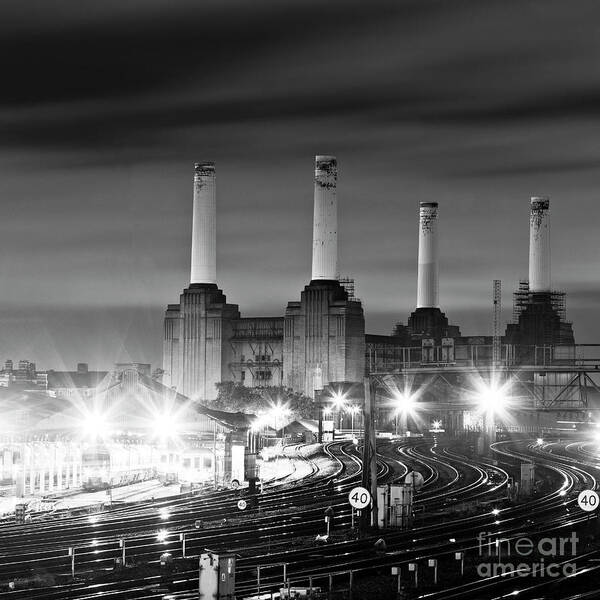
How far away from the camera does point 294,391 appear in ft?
487

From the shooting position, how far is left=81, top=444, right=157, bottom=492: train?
235ft

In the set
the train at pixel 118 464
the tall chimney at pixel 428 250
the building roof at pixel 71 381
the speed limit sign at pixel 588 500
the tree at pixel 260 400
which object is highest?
the tall chimney at pixel 428 250

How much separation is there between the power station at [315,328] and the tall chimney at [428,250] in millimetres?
130

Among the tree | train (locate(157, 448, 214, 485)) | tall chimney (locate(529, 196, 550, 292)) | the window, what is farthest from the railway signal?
tall chimney (locate(529, 196, 550, 292))

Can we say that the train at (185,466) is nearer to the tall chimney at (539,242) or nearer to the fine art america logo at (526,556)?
the fine art america logo at (526,556)

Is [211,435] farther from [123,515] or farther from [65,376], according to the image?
[65,376]

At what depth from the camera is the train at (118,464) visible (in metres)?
71.5

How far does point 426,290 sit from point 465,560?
12250 cm

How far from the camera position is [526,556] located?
38.9 meters

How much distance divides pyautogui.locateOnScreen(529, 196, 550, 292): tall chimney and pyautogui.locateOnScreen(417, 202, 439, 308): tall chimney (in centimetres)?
1266

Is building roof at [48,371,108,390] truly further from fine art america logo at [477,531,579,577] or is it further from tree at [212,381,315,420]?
fine art america logo at [477,531,579,577]

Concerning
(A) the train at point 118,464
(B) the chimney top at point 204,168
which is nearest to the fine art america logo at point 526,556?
(A) the train at point 118,464

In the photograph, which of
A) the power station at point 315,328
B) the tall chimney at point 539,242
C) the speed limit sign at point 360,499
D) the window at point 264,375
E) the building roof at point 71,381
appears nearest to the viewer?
the speed limit sign at point 360,499

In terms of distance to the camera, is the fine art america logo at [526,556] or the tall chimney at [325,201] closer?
the fine art america logo at [526,556]
